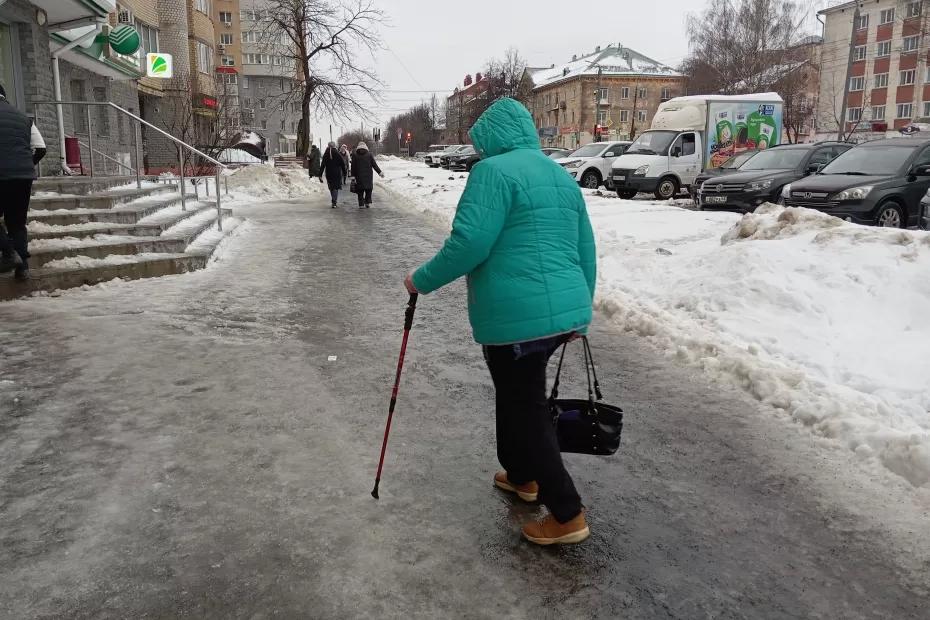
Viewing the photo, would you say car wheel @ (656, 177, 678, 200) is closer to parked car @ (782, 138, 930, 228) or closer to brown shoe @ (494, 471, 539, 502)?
parked car @ (782, 138, 930, 228)

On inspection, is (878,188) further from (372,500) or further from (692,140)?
(372,500)

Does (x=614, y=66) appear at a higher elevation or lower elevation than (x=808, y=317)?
higher

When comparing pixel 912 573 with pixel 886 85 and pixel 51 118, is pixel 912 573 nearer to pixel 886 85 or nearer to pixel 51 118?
pixel 51 118

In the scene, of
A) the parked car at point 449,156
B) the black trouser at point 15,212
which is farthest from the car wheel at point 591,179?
the parked car at point 449,156

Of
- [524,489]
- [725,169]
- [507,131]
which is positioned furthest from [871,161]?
[507,131]

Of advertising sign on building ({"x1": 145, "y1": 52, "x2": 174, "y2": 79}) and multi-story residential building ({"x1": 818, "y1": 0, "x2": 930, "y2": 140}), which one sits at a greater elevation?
multi-story residential building ({"x1": 818, "y1": 0, "x2": 930, "y2": 140})

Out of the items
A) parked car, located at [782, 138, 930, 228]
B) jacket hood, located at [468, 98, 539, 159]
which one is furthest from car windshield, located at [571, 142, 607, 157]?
jacket hood, located at [468, 98, 539, 159]

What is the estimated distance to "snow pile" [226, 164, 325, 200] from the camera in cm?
2369

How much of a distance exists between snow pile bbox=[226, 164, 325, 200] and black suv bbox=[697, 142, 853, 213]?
13.5 meters

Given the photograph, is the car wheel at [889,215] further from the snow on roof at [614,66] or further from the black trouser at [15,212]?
the snow on roof at [614,66]

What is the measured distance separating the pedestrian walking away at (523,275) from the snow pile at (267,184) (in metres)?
21.0

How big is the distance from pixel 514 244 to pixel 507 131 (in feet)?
1.53

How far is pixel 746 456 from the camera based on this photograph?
398 cm

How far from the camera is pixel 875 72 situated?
204ft
